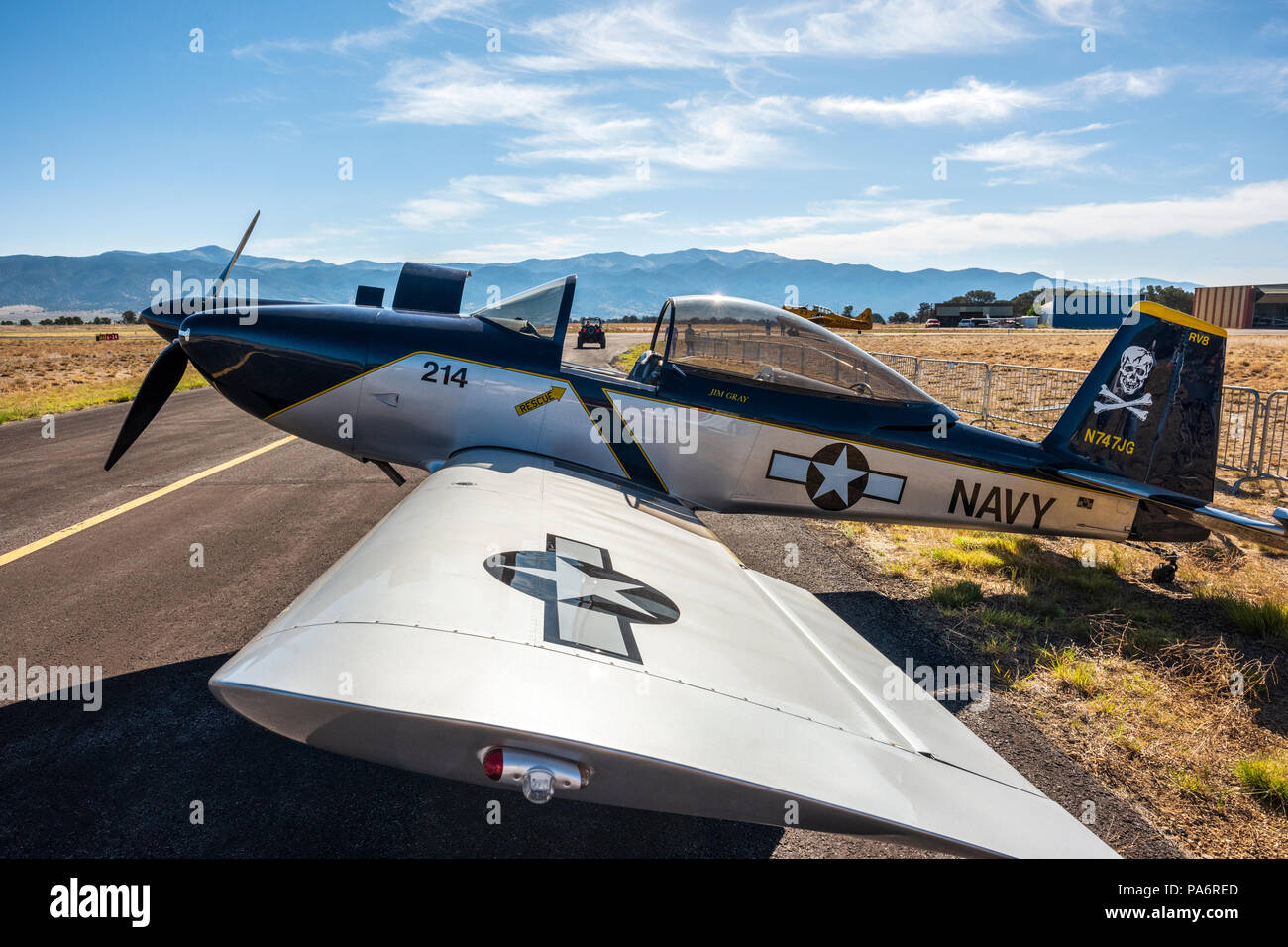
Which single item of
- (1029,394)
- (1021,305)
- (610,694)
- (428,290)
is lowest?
(610,694)

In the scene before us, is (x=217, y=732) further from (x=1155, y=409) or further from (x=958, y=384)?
(x=958, y=384)

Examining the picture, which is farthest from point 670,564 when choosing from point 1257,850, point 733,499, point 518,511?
point 1257,850

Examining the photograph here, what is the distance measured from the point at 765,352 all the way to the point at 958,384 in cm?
1958

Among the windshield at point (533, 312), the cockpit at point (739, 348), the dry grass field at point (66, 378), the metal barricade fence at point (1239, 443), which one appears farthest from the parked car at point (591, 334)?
the cockpit at point (739, 348)

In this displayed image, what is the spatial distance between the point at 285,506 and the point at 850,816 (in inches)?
305

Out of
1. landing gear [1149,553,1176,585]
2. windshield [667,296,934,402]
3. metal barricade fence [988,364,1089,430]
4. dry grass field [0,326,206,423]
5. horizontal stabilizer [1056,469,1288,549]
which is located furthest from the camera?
dry grass field [0,326,206,423]

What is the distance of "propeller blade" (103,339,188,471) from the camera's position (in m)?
6.08

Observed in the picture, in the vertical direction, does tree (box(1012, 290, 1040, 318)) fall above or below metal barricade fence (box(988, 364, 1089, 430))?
above

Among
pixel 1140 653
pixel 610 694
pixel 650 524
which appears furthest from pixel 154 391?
pixel 1140 653

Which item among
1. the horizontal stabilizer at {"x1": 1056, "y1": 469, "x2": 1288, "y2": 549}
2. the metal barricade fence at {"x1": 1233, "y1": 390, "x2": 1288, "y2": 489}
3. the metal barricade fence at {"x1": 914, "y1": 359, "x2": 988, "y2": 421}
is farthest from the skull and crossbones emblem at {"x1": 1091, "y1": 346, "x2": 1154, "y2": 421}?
the metal barricade fence at {"x1": 914, "y1": 359, "x2": 988, "y2": 421}

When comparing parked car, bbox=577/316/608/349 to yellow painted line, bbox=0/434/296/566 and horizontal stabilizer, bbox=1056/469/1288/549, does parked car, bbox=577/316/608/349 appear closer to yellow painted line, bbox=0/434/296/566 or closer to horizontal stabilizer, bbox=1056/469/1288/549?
yellow painted line, bbox=0/434/296/566

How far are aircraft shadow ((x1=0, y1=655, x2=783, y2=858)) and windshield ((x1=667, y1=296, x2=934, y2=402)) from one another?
342cm

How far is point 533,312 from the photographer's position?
571cm
